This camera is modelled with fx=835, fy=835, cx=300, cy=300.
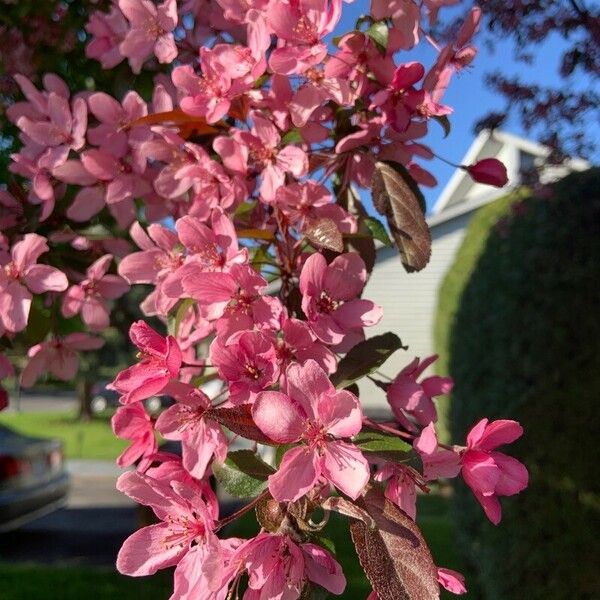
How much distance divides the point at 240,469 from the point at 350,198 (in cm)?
49

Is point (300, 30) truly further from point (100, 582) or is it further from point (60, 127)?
point (100, 582)

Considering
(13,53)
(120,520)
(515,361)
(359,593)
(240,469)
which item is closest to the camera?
(240,469)

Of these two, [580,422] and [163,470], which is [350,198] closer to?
[163,470]

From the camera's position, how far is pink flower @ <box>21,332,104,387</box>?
1535mm

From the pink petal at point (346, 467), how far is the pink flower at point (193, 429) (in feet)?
0.50

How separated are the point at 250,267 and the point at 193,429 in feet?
0.67

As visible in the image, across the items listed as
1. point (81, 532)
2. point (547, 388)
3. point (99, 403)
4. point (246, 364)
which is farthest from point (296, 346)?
point (99, 403)

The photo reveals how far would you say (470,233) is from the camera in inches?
293

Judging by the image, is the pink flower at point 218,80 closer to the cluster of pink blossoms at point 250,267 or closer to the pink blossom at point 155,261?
the cluster of pink blossoms at point 250,267

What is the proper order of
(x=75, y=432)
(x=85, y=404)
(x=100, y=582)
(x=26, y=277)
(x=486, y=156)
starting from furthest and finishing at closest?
(x=85, y=404) < (x=75, y=432) < (x=486, y=156) < (x=100, y=582) < (x=26, y=277)

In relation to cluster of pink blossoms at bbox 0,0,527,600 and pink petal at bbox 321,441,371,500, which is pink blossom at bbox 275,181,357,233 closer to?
cluster of pink blossoms at bbox 0,0,527,600

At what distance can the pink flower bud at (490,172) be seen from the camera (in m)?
1.22

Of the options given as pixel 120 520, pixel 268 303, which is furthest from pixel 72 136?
pixel 120 520

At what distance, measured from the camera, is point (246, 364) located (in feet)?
3.12
